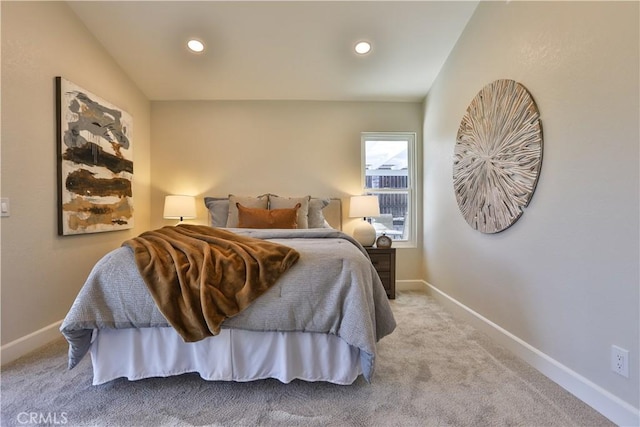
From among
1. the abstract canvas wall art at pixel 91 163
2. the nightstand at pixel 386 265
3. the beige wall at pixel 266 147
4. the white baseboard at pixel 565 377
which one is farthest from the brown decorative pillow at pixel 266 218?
the white baseboard at pixel 565 377

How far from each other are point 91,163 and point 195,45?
4.64 ft

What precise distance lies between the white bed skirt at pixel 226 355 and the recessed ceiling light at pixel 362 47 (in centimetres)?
256

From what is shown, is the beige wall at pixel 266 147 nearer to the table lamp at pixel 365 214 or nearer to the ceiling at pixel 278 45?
the ceiling at pixel 278 45

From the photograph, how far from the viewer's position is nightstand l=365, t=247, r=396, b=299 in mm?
3201

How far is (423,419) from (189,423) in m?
1.03

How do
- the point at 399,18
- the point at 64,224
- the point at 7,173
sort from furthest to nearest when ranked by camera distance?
the point at 399,18, the point at 64,224, the point at 7,173

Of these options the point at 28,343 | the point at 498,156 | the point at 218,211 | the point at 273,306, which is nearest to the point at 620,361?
the point at 498,156

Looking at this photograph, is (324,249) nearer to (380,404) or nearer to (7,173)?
(380,404)

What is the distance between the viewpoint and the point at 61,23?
229 centimetres

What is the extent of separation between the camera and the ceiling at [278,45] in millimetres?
2420

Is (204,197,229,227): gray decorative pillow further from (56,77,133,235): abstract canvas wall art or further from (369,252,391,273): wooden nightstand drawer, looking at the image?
(369,252,391,273): wooden nightstand drawer

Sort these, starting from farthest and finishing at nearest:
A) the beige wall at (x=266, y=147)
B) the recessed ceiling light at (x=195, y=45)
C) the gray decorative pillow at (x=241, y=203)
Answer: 1. the beige wall at (x=266, y=147)
2. the gray decorative pillow at (x=241, y=203)
3. the recessed ceiling light at (x=195, y=45)

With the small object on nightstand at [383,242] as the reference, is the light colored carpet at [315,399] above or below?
below

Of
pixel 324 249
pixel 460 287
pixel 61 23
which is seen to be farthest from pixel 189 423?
pixel 61 23
